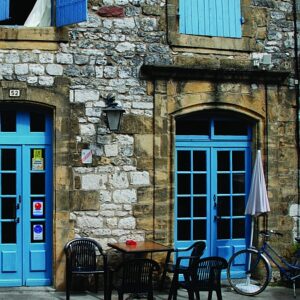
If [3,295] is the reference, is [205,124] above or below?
above

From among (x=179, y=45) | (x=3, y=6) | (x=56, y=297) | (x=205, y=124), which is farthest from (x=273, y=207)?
(x=3, y=6)

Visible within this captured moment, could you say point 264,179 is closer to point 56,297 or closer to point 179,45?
point 179,45

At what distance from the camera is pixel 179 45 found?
32.6 feet

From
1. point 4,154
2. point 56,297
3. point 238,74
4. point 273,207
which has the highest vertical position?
point 238,74

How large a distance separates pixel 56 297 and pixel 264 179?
3.57 m

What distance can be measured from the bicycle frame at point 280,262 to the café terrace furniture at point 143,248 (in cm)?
148

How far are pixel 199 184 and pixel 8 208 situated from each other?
2.91 meters

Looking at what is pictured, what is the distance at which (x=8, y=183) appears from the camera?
377 inches

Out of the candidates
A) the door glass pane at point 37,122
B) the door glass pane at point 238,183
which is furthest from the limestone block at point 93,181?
the door glass pane at point 238,183

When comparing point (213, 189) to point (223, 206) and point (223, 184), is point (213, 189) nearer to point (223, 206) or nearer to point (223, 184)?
point (223, 184)

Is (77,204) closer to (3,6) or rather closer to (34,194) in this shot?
(34,194)

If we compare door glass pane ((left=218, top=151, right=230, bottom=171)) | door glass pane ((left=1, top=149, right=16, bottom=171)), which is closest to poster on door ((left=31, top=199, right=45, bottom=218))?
door glass pane ((left=1, top=149, right=16, bottom=171))

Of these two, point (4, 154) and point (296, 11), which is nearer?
point (4, 154)

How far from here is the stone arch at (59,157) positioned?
31.0ft
